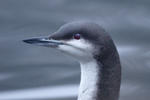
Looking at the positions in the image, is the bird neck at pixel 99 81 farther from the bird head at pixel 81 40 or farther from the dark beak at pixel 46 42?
the dark beak at pixel 46 42

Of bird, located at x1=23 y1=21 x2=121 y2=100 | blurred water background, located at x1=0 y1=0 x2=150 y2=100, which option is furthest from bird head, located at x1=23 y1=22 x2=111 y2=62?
blurred water background, located at x1=0 y1=0 x2=150 y2=100

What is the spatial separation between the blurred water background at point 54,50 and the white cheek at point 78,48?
2.31 m

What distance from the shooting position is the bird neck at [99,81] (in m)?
4.07

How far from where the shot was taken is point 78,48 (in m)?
4.12

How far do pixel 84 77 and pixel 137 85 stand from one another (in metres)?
2.43

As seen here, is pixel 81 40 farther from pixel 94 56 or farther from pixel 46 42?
pixel 46 42

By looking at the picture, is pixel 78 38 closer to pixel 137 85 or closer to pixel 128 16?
pixel 137 85

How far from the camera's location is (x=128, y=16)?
7.23m

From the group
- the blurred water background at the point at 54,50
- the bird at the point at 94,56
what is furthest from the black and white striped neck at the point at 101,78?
the blurred water background at the point at 54,50

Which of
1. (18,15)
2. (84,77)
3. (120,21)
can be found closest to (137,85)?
(120,21)

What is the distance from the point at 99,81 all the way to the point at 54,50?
294 cm

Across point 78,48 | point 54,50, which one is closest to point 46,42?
point 78,48

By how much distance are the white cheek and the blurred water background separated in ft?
7.59

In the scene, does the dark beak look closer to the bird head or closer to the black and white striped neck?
the bird head
